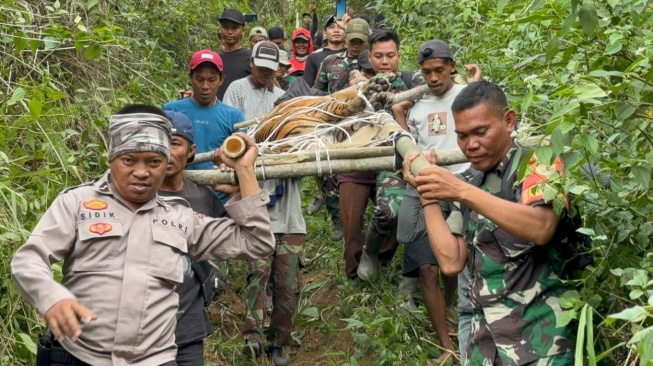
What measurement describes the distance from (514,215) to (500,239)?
0.79 feet

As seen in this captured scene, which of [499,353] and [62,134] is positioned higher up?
[62,134]

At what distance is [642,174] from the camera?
3.32 m

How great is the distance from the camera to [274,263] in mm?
6312

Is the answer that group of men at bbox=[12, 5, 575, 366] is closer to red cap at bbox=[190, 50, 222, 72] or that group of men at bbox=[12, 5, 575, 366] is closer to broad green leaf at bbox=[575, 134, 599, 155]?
broad green leaf at bbox=[575, 134, 599, 155]

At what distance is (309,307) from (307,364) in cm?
69

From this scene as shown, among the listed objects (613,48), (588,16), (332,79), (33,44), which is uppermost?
(588,16)

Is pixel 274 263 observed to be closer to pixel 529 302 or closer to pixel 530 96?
pixel 529 302

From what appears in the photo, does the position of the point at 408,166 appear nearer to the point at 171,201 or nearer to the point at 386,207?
the point at 171,201

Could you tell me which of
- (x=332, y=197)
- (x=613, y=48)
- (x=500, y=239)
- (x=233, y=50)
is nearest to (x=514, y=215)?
(x=500, y=239)

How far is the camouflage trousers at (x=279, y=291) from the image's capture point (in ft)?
20.3

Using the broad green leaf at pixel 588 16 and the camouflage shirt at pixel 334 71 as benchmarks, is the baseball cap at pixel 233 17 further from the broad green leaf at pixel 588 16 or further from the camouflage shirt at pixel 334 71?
the broad green leaf at pixel 588 16

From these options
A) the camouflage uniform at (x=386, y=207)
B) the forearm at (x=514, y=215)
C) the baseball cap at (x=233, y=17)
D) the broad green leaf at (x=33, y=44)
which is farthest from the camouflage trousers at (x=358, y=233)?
the forearm at (x=514, y=215)

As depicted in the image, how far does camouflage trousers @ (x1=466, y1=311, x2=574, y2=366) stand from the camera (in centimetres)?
355

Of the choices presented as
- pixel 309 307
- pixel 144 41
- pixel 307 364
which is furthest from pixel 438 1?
pixel 307 364
